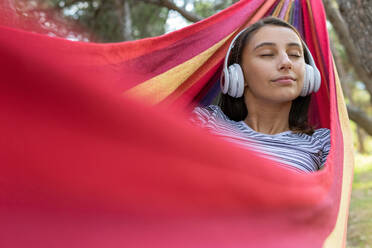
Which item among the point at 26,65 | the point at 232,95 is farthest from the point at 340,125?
the point at 26,65

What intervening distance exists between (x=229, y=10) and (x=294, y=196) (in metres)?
0.98

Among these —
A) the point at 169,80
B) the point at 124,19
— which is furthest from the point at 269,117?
the point at 124,19

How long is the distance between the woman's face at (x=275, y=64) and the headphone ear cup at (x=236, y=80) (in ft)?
0.11

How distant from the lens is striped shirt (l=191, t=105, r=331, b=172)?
4.61 ft

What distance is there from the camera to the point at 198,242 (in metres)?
0.92

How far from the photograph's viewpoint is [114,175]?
0.88 meters

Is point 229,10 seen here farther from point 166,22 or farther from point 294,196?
point 166,22

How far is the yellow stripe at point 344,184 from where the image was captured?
1138 mm

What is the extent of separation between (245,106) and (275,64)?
239 millimetres

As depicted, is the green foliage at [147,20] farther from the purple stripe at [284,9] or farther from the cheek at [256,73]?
the cheek at [256,73]

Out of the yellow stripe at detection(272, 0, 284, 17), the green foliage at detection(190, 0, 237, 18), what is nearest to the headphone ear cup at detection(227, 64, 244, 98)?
the yellow stripe at detection(272, 0, 284, 17)

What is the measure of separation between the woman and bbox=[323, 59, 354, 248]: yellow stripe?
9 centimetres

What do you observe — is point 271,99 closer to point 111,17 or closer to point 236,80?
point 236,80

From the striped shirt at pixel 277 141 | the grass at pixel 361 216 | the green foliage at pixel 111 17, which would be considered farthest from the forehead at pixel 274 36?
the grass at pixel 361 216
